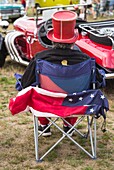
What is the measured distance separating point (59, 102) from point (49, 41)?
3.36 meters

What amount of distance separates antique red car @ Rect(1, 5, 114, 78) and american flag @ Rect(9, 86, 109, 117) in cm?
214

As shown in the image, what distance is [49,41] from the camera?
7066 millimetres

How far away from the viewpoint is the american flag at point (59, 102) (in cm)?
379

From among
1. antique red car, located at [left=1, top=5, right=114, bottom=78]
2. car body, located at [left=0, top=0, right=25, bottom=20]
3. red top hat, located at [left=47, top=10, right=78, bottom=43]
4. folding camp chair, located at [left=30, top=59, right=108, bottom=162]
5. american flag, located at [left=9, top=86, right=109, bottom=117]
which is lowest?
car body, located at [left=0, top=0, right=25, bottom=20]

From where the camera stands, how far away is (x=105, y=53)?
606 cm

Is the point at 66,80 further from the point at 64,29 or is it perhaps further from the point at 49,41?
the point at 49,41

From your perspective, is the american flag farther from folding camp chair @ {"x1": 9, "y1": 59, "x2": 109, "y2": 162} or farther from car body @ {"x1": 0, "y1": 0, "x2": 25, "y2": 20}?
car body @ {"x1": 0, "y1": 0, "x2": 25, "y2": 20}

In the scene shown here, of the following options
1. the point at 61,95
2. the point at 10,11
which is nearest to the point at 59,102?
the point at 61,95

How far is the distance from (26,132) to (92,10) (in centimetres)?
1425

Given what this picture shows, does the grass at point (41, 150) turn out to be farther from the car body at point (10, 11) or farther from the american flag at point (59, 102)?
the car body at point (10, 11)

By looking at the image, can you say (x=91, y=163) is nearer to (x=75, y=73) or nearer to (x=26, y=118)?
(x=75, y=73)

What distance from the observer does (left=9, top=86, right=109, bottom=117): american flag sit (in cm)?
379

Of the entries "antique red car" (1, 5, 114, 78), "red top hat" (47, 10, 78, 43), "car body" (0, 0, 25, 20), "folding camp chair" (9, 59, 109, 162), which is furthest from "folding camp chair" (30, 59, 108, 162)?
"car body" (0, 0, 25, 20)

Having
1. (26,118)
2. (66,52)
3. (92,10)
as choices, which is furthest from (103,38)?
(92,10)
